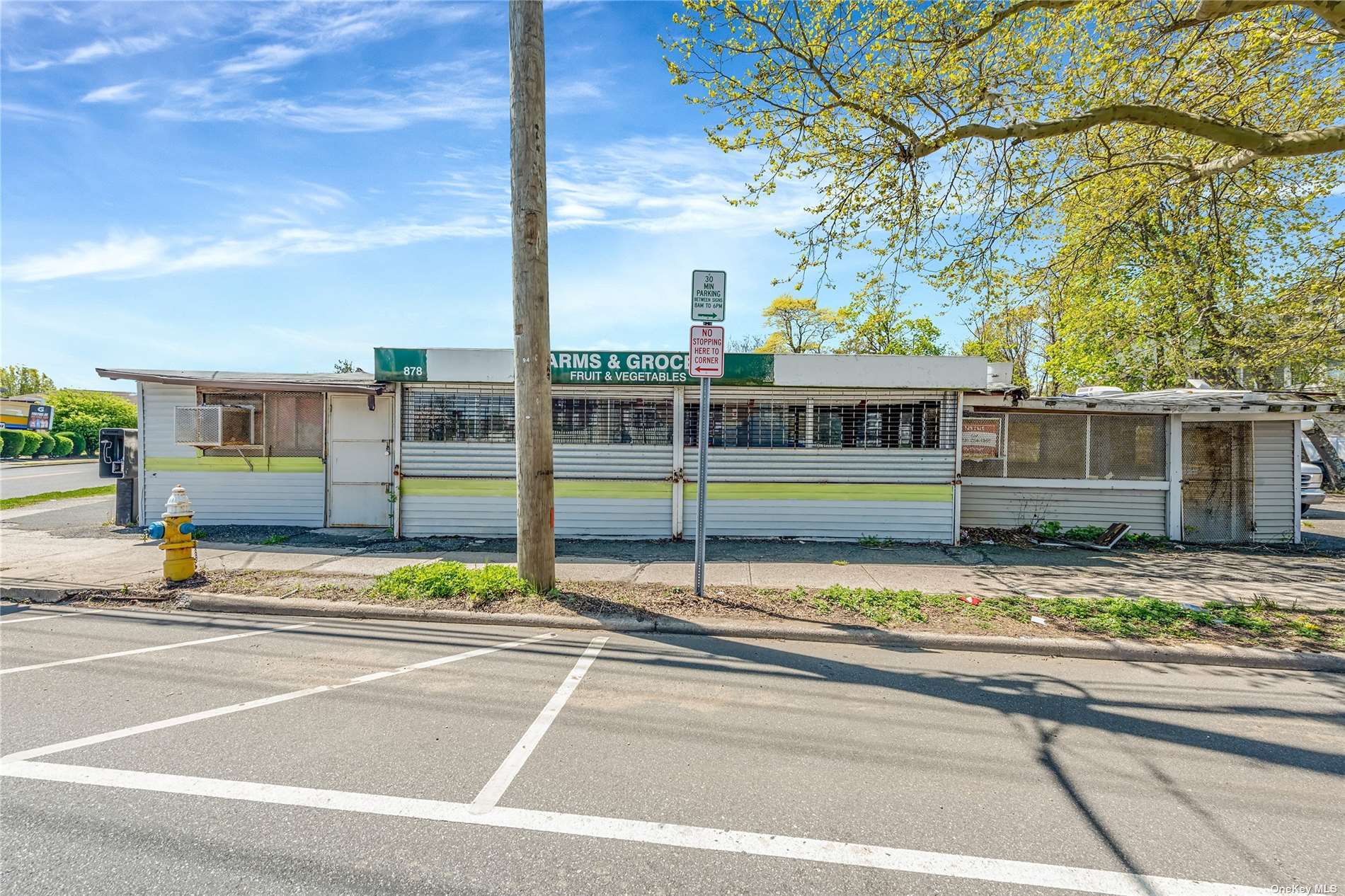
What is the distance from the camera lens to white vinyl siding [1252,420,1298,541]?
1093cm

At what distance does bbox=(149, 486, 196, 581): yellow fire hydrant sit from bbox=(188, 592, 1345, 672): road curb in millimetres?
707

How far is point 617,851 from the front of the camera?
2.65 metres

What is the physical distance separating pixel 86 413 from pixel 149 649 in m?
45.5

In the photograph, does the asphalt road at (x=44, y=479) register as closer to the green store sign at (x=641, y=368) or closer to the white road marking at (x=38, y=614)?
the white road marking at (x=38, y=614)

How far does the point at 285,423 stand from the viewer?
11.1 m

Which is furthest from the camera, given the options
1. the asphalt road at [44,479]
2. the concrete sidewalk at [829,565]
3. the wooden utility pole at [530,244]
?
the asphalt road at [44,479]

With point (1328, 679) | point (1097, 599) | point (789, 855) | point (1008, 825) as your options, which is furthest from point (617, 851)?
point (1097, 599)

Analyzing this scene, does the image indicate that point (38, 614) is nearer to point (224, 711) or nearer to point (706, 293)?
point (224, 711)

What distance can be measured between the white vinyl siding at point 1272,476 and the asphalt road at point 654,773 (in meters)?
7.95

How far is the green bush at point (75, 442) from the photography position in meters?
35.0

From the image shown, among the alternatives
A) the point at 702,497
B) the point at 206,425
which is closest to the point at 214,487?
the point at 206,425

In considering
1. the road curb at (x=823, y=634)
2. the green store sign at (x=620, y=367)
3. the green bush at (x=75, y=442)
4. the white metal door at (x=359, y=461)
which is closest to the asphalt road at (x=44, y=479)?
the green bush at (x=75, y=442)

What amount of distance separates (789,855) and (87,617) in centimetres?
757

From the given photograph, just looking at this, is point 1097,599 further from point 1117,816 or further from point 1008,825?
point 1008,825
